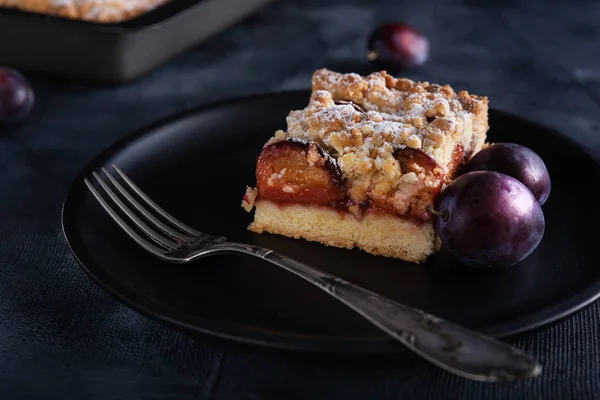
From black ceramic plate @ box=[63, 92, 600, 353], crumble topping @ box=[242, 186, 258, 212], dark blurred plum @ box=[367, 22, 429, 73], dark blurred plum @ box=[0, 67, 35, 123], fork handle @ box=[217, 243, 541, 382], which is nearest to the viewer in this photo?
fork handle @ box=[217, 243, 541, 382]

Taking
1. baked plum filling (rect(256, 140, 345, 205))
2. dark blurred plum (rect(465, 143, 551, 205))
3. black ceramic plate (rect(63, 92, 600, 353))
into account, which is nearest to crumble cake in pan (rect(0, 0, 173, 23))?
black ceramic plate (rect(63, 92, 600, 353))

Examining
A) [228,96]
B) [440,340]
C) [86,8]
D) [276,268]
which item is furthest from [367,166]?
[86,8]

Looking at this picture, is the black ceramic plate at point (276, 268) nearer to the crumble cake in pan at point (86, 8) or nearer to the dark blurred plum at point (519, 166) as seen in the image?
the dark blurred plum at point (519, 166)

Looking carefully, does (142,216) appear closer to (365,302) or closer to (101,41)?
(365,302)

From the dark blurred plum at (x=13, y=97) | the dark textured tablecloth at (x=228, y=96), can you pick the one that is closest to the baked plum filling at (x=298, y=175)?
the dark textured tablecloth at (x=228, y=96)

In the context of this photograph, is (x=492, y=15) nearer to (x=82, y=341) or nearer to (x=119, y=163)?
(x=119, y=163)

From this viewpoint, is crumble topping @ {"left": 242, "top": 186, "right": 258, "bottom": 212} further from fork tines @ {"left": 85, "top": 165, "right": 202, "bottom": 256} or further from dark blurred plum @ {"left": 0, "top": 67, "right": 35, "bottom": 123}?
dark blurred plum @ {"left": 0, "top": 67, "right": 35, "bottom": 123}
